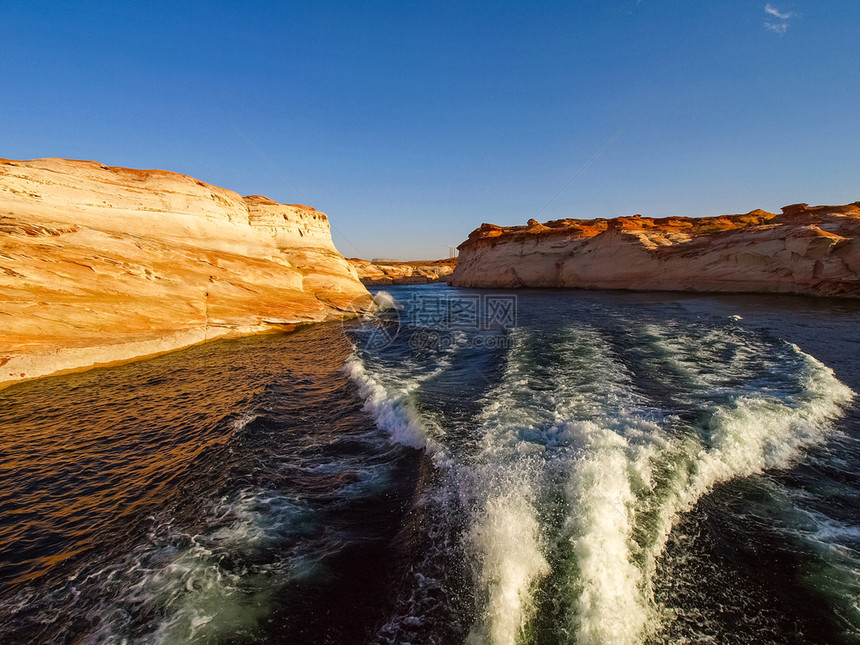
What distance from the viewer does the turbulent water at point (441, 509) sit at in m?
2.74

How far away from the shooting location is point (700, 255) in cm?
2509

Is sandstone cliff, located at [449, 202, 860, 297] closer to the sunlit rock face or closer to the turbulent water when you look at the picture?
the turbulent water

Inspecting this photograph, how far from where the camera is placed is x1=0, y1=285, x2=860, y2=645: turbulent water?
274 cm

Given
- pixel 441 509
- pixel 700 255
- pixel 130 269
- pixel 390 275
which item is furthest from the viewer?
pixel 390 275

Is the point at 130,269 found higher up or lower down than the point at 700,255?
lower down

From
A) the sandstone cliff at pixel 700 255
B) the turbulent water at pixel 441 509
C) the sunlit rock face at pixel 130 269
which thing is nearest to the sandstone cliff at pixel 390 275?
the sandstone cliff at pixel 700 255

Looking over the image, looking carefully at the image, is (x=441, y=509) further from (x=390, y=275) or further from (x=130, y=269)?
(x=390, y=275)

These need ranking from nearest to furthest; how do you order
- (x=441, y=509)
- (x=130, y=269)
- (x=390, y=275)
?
(x=441, y=509)
(x=130, y=269)
(x=390, y=275)

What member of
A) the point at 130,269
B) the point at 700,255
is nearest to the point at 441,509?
the point at 130,269

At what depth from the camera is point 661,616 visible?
2.67 meters

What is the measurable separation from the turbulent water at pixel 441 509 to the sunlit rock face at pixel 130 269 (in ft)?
6.65

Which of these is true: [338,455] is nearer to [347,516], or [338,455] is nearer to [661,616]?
[347,516]

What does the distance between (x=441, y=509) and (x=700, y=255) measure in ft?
98.7

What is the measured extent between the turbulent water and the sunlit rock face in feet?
6.65
